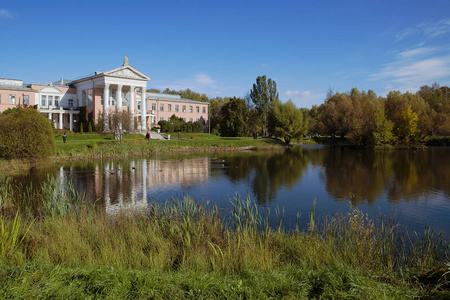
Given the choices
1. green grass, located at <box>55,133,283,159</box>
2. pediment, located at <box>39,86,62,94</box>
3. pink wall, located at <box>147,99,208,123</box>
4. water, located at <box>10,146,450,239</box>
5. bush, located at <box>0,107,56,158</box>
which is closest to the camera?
water, located at <box>10,146,450,239</box>

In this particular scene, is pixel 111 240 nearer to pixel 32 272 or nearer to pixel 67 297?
pixel 32 272

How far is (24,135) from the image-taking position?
25.5 meters

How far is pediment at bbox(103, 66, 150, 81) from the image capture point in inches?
2178

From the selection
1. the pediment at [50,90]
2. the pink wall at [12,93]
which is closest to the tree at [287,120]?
the pediment at [50,90]

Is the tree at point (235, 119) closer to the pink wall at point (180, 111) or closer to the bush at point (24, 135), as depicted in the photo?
the pink wall at point (180, 111)

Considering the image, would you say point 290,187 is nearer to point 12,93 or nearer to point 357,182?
point 357,182

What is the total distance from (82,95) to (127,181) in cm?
4682

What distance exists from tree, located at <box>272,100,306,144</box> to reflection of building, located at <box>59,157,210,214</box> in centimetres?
3318

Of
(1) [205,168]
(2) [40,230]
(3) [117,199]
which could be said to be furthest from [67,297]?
(1) [205,168]

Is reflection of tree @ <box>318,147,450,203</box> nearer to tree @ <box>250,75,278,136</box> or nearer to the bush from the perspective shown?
the bush

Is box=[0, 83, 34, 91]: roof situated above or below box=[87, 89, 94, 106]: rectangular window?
above

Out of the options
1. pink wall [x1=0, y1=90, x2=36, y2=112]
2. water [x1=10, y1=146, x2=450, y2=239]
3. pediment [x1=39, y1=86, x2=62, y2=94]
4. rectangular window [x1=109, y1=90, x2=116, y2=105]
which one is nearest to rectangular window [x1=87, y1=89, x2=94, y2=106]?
rectangular window [x1=109, y1=90, x2=116, y2=105]

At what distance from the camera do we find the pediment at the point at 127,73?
55312 millimetres

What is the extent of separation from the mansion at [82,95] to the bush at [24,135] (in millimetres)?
25824
